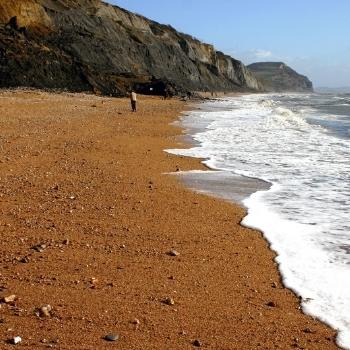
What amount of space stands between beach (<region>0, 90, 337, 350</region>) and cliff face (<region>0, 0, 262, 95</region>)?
31.7 metres

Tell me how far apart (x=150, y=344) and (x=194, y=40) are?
3801 inches

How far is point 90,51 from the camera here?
5222cm

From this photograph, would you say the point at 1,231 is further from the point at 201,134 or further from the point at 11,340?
the point at 201,134

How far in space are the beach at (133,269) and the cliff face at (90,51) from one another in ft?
104

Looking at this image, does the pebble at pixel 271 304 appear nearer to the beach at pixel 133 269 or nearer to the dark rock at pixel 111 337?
the beach at pixel 133 269

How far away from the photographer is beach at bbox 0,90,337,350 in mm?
3824

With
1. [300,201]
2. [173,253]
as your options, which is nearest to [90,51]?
[300,201]

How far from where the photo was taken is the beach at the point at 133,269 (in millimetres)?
3824

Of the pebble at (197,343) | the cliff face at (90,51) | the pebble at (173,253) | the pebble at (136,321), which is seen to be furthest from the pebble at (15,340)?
the cliff face at (90,51)

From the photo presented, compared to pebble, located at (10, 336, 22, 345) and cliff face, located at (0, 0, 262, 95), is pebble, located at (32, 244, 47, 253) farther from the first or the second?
cliff face, located at (0, 0, 262, 95)

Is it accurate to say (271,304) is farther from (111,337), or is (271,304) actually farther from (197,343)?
(111,337)

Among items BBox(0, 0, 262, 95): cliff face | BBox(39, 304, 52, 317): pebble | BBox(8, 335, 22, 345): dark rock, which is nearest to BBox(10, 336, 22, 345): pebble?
BBox(8, 335, 22, 345): dark rock

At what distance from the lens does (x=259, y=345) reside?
371 cm

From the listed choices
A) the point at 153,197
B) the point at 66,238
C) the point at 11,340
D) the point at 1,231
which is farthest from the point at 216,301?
the point at 153,197
